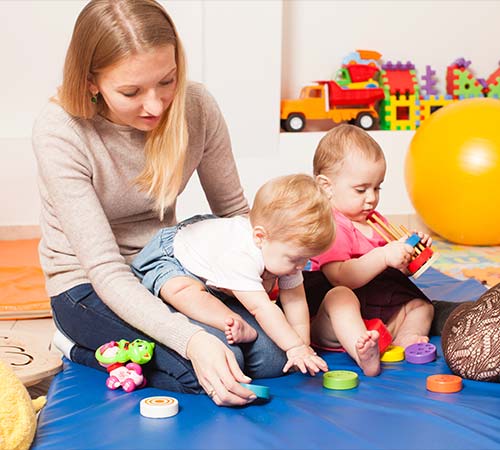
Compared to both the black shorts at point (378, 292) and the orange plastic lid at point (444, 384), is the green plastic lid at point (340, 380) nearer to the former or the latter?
the orange plastic lid at point (444, 384)

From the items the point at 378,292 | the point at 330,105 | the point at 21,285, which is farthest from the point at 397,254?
the point at 330,105

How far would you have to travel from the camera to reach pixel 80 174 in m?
1.84

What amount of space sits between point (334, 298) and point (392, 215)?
2213 mm

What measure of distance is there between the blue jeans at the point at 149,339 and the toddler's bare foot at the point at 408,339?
1.11 feet

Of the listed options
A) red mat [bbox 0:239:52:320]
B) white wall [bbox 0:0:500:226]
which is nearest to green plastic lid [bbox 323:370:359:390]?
red mat [bbox 0:239:52:320]

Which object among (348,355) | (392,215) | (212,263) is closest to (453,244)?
(392,215)

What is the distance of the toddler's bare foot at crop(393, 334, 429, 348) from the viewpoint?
201 cm

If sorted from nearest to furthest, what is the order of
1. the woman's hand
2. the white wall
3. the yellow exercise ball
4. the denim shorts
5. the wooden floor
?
the woman's hand
the denim shorts
the wooden floor
the yellow exercise ball
the white wall

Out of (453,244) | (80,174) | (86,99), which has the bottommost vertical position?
(453,244)

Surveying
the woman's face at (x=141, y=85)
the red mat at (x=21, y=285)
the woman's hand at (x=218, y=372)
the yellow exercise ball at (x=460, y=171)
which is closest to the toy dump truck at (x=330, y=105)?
the yellow exercise ball at (x=460, y=171)

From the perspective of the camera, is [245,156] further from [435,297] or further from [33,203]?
[435,297]

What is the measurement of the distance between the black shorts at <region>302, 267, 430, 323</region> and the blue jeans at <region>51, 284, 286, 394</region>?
0.22 m

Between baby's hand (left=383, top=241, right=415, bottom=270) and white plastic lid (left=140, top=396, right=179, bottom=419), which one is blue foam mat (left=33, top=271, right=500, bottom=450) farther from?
baby's hand (left=383, top=241, right=415, bottom=270)

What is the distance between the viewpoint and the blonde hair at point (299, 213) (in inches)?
66.7
